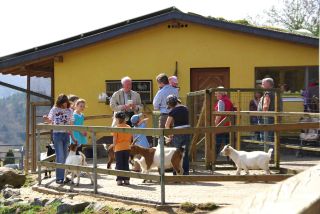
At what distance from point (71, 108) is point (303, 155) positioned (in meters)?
5.25

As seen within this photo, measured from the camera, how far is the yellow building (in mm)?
17625

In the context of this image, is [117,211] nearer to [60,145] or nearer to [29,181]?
[60,145]

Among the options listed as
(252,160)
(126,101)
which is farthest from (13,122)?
(252,160)

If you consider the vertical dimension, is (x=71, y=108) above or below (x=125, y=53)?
below

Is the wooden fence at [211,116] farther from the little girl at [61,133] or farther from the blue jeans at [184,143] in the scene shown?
the little girl at [61,133]

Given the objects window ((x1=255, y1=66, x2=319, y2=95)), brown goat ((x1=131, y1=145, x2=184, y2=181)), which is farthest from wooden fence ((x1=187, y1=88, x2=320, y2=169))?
window ((x1=255, y1=66, x2=319, y2=95))

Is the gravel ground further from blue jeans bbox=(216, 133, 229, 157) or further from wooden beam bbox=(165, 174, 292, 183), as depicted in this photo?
blue jeans bbox=(216, 133, 229, 157)

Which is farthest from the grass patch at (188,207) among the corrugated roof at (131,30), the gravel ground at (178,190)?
the corrugated roof at (131,30)

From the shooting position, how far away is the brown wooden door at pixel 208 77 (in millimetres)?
17844

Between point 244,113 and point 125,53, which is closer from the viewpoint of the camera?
point 244,113

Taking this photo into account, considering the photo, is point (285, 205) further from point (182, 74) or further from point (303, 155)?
point (182, 74)

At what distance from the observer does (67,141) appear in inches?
448

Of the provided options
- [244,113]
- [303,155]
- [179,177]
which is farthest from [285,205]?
[303,155]

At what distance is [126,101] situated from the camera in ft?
39.0
